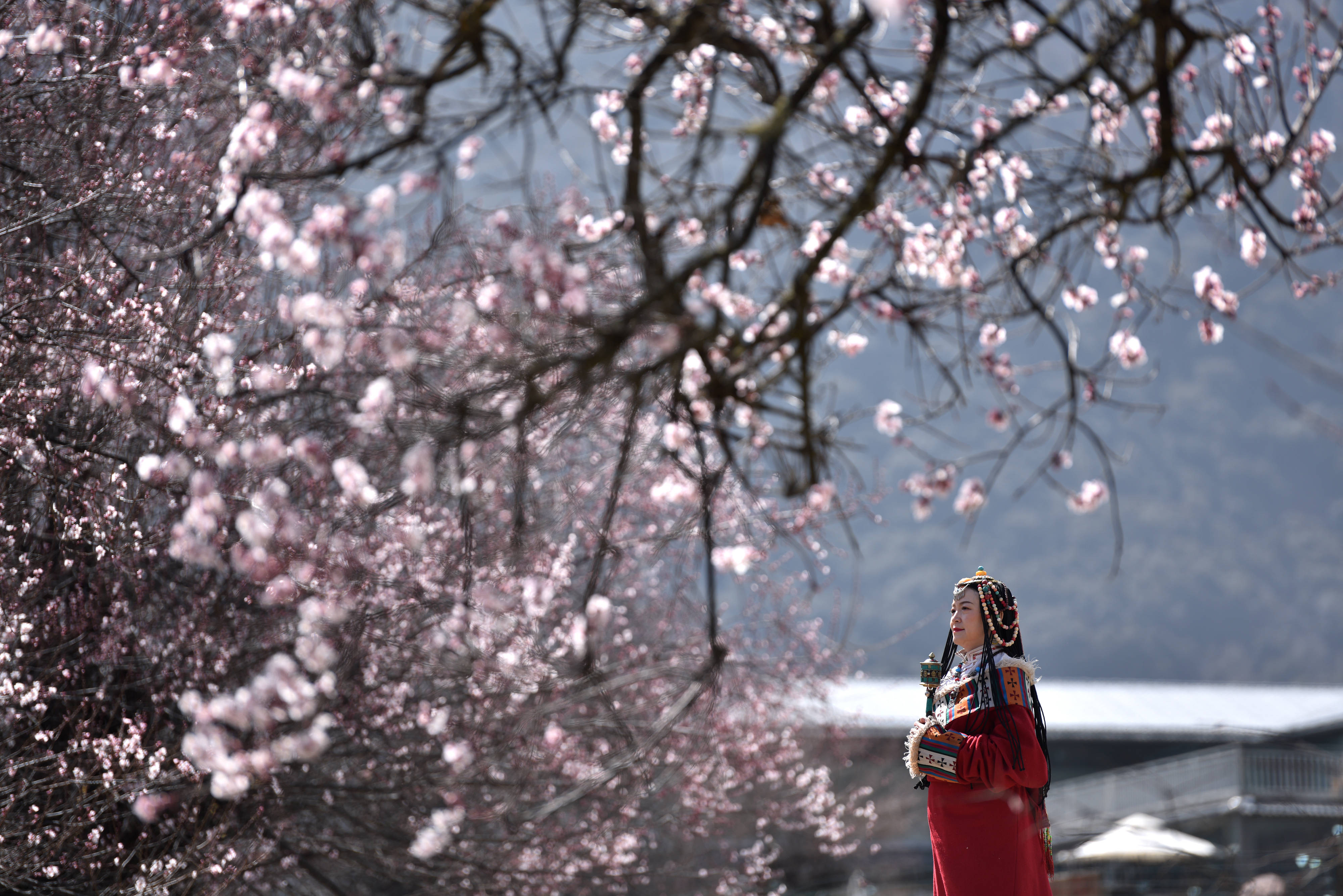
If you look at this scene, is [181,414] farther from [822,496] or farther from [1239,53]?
[1239,53]

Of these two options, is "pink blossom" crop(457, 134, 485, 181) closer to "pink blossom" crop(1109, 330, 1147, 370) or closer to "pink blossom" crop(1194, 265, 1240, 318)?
"pink blossom" crop(1109, 330, 1147, 370)

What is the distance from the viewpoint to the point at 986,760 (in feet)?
17.2

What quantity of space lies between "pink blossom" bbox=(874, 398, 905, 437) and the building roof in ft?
70.7

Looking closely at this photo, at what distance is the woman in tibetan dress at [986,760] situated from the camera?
17.0ft

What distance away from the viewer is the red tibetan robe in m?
5.16

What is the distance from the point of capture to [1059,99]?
19.3ft

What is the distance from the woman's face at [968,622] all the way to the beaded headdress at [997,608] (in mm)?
25

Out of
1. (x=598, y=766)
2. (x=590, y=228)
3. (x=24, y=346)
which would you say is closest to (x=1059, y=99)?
(x=590, y=228)

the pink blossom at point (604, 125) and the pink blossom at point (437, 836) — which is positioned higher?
the pink blossom at point (604, 125)

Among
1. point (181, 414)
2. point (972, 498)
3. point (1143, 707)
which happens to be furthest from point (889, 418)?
point (1143, 707)

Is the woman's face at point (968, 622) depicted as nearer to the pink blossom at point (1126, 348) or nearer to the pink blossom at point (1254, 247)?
the pink blossom at point (1126, 348)

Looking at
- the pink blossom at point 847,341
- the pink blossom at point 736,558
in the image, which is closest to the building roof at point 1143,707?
the pink blossom at point 847,341

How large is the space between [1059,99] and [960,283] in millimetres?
1081

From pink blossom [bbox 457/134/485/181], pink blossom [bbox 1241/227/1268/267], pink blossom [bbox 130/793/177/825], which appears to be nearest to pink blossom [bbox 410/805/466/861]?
pink blossom [bbox 130/793/177/825]
